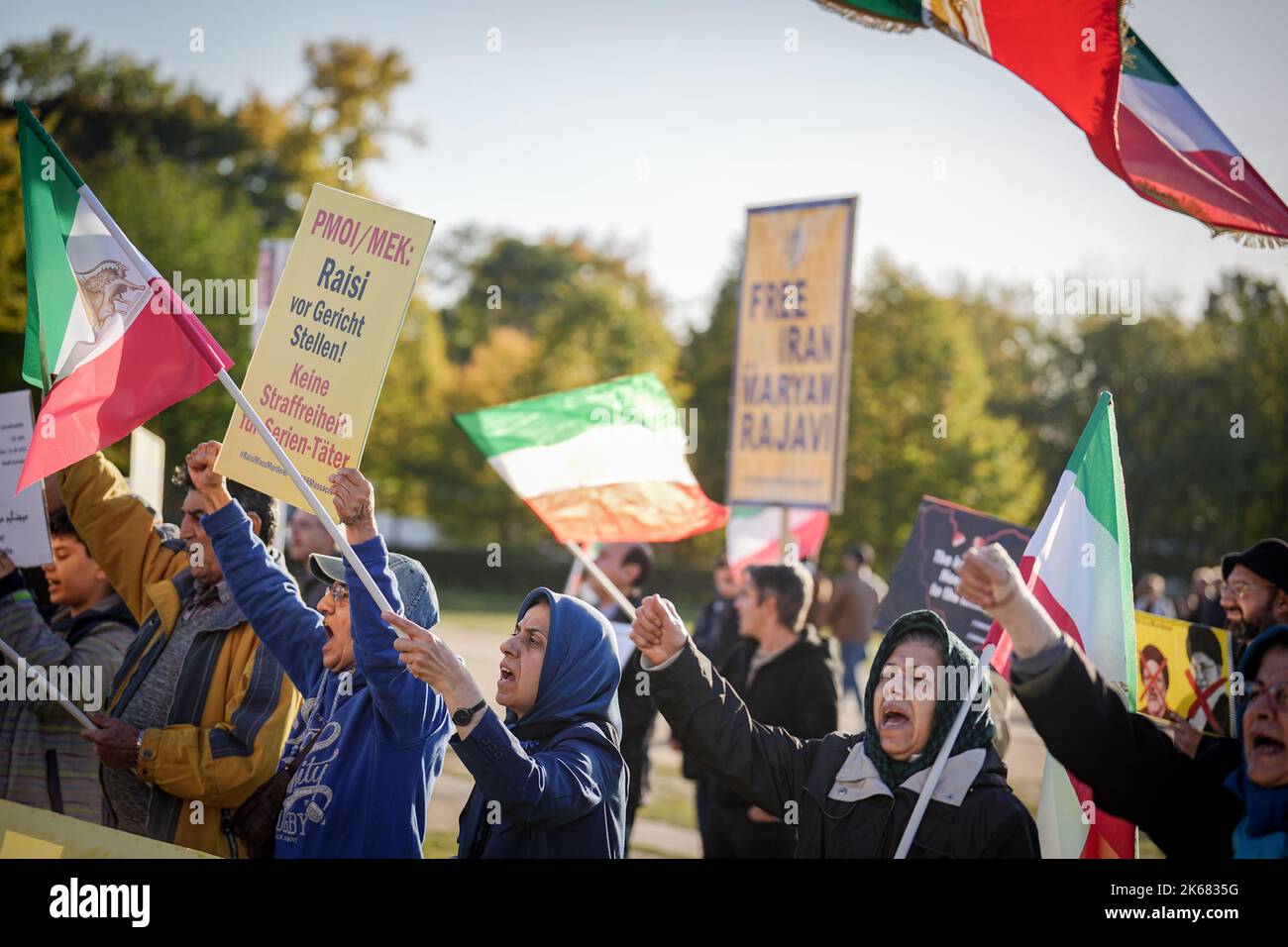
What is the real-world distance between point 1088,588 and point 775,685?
7.75 feet

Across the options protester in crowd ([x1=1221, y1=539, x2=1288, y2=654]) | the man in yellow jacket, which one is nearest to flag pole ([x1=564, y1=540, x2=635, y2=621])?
the man in yellow jacket

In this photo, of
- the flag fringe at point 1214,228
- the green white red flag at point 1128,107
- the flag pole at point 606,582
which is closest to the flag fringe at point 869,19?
the green white red flag at point 1128,107

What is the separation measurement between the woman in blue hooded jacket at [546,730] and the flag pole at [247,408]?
22cm

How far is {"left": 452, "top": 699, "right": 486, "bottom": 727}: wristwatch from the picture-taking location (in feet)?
11.6

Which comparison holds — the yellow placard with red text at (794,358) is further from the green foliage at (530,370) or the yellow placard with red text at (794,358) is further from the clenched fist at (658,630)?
the green foliage at (530,370)

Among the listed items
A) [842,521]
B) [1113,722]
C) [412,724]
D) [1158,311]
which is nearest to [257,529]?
[412,724]

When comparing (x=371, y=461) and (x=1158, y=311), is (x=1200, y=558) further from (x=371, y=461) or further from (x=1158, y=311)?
(x=371, y=461)

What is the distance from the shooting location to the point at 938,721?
12.3ft

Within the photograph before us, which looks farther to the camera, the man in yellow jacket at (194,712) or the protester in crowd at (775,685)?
the protester in crowd at (775,685)

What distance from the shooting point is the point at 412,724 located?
396cm

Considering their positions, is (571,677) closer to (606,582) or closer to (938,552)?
(606,582)

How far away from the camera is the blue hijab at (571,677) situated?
3.96m

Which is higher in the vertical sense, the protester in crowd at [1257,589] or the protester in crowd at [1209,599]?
the protester in crowd at [1257,589]

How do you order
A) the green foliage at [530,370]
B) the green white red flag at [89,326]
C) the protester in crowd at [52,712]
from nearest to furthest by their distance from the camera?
the green white red flag at [89,326]
the protester in crowd at [52,712]
the green foliage at [530,370]
